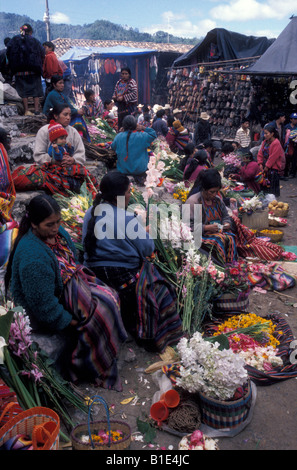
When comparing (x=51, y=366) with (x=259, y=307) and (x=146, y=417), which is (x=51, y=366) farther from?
(x=259, y=307)

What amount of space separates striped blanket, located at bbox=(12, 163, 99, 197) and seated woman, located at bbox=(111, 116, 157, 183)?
1.77m

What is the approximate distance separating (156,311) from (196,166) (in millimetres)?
3807

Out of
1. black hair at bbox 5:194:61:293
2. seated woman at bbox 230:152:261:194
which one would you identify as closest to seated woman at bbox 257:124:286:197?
seated woman at bbox 230:152:261:194

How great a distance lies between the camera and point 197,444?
2.23 m

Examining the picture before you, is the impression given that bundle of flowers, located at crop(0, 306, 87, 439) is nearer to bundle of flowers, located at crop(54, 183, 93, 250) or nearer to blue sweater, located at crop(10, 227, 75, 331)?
blue sweater, located at crop(10, 227, 75, 331)

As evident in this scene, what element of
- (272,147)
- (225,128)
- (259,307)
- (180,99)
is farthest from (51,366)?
(180,99)

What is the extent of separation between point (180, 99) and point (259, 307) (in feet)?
47.0

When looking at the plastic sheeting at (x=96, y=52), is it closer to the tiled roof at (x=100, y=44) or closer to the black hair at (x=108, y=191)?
the tiled roof at (x=100, y=44)

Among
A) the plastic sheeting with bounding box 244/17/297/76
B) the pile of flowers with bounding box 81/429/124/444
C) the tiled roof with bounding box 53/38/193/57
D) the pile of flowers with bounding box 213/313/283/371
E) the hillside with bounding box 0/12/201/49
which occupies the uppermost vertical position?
the hillside with bounding box 0/12/201/49

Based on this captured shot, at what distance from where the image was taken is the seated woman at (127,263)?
316 cm

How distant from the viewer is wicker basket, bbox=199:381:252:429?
2414mm

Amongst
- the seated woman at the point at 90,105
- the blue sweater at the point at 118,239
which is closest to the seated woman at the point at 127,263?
the blue sweater at the point at 118,239


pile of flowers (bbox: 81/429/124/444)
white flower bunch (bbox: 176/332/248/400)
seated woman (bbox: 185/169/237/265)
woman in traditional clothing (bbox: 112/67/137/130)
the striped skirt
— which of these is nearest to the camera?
pile of flowers (bbox: 81/429/124/444)

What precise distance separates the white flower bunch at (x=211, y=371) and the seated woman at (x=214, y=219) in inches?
67.2
